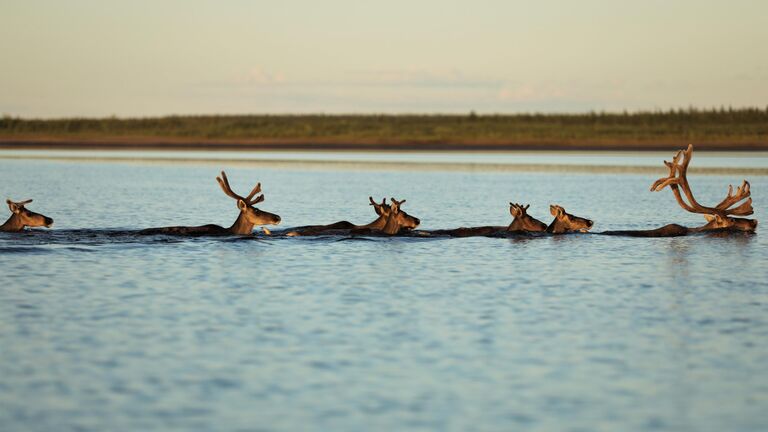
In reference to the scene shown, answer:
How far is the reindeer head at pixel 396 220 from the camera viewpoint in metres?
21.7

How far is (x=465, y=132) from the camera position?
95.9 meters

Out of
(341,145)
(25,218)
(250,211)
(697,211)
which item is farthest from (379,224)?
(341,145)

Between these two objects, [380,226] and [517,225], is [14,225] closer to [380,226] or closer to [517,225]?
[380,226]

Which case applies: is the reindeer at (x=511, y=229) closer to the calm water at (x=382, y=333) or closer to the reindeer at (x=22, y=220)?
the calm water at (x=382, y=333)

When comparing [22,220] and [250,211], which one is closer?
[22,220]

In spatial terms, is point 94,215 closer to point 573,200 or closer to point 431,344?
point 573,200

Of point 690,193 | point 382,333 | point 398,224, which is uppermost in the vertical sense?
point 690,193

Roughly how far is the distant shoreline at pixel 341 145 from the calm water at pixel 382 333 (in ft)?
187

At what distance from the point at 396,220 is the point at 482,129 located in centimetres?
7681

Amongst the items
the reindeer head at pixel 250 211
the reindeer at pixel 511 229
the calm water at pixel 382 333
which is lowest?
the calm water at pixel 382 333

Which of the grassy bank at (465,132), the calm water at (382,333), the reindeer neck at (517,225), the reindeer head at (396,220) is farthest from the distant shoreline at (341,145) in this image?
the calm water at (382,333)

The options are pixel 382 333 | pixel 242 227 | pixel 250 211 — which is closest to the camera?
pixel 382 333

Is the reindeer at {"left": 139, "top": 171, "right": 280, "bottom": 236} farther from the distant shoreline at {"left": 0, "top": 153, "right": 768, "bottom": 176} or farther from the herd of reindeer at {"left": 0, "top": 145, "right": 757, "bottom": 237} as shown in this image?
the distant shoreline at {"left": 0, "top": 153, "right": 768, "bottom": 176}

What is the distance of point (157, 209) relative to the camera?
101 ft
